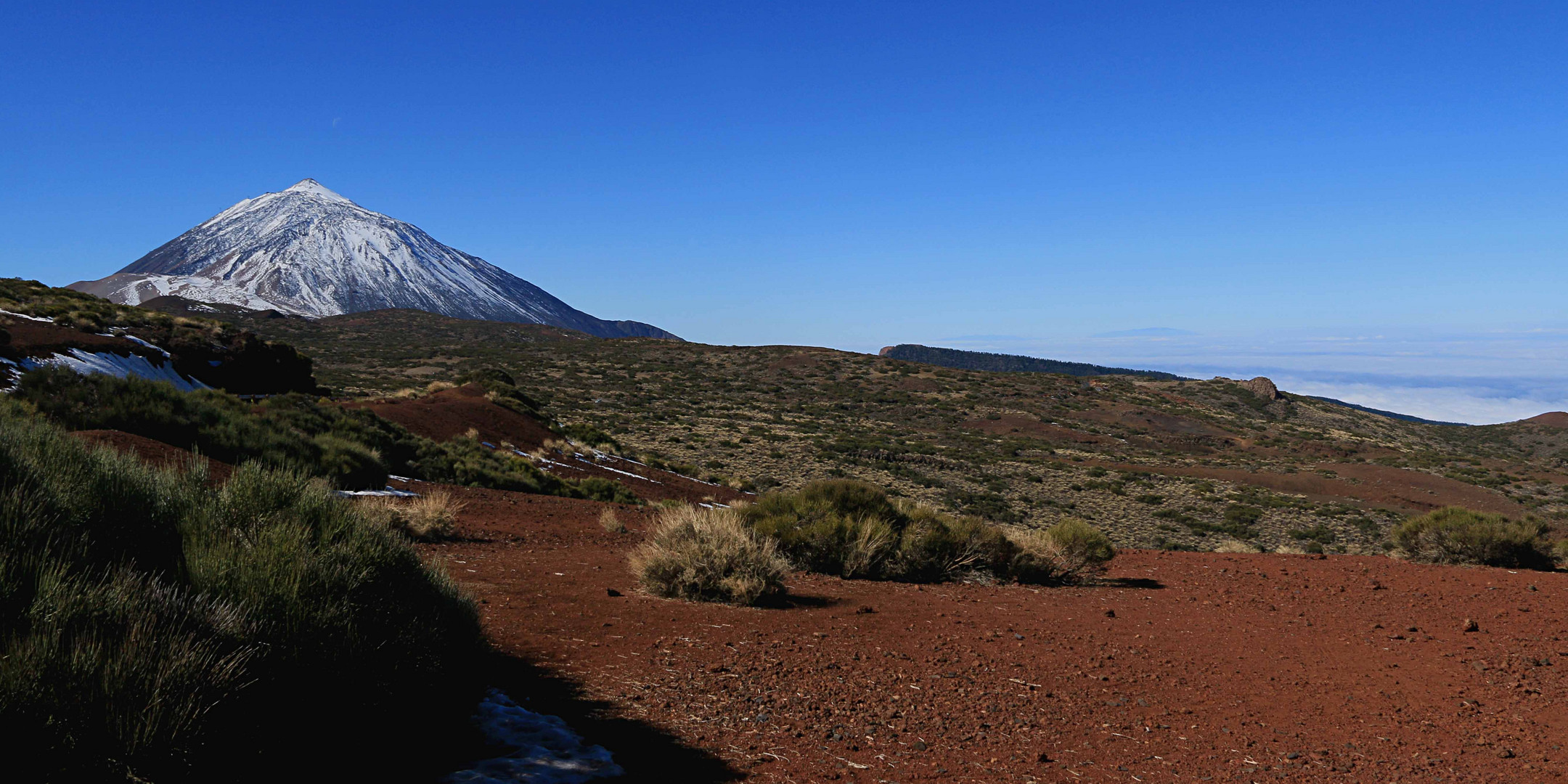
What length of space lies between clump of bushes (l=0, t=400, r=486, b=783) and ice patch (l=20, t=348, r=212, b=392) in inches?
544

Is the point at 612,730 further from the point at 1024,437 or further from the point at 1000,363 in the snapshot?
the point at 1000,363

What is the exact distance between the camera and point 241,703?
294cm

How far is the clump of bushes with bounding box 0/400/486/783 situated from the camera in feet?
8.35

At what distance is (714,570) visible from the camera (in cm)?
805

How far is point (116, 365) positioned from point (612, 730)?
19.8 metres

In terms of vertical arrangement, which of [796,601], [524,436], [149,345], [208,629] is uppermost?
[149,345]

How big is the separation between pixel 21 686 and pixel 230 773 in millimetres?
651

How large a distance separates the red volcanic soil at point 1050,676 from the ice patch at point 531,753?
20 cm

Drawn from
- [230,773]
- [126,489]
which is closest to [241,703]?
[230,773]

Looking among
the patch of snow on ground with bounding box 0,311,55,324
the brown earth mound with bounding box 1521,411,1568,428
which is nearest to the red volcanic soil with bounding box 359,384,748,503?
the patch of snow on ground with bounding box 0,311,55,324

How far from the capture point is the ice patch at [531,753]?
3703 mm

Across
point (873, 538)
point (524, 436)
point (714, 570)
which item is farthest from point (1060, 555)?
point (524, 436)

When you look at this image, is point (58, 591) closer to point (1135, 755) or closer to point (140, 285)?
point (1135, 755)

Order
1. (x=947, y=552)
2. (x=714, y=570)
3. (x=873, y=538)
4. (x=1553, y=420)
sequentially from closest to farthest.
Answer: (x=714, y=570)
(x=873, y=538)
(x=947, y=552)
(x=1553, y=420)
